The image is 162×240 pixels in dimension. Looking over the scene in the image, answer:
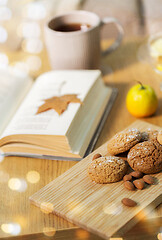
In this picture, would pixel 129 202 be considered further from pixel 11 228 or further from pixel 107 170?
pixel 11 228

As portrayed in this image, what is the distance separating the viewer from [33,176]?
799 mm

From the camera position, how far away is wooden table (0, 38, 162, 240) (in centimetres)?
67

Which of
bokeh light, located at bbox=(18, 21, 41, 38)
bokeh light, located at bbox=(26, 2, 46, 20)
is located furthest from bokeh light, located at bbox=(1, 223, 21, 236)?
bokeh light, located at bbox=(26, 2, 46, 20)

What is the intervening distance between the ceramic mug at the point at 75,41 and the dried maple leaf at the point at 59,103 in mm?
223

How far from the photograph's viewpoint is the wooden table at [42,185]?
667 millimetres

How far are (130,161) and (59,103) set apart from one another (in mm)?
267

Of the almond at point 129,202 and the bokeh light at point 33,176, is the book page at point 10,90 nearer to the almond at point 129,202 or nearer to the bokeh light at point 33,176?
the bokeh light at point 33,176

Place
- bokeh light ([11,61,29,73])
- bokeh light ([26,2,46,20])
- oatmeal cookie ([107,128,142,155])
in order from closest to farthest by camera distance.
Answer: oatmeal cookie ([107,128,142,155]), bokeh light ([11,61,29,73]), bokeh light ([26,2,46,20])

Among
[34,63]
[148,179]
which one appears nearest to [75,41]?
[34,63]

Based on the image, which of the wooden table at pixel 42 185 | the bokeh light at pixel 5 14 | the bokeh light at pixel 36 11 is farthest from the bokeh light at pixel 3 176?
the bokeh light at pixel 36 11

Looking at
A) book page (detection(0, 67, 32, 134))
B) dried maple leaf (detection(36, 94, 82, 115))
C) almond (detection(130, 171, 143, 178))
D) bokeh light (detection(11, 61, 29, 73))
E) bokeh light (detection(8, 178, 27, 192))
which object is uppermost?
dried maple leaf (detection(36, 94, 82, 115))

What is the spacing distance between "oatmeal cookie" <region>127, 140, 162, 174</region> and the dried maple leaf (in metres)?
0.23

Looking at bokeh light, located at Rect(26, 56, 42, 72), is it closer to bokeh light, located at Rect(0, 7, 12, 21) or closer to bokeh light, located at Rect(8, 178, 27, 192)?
bokeh light, located at Rect(8, 178, 27, 192)

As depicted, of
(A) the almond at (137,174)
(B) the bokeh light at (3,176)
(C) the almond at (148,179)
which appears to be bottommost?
(B) the bokeh light at (3,176)
